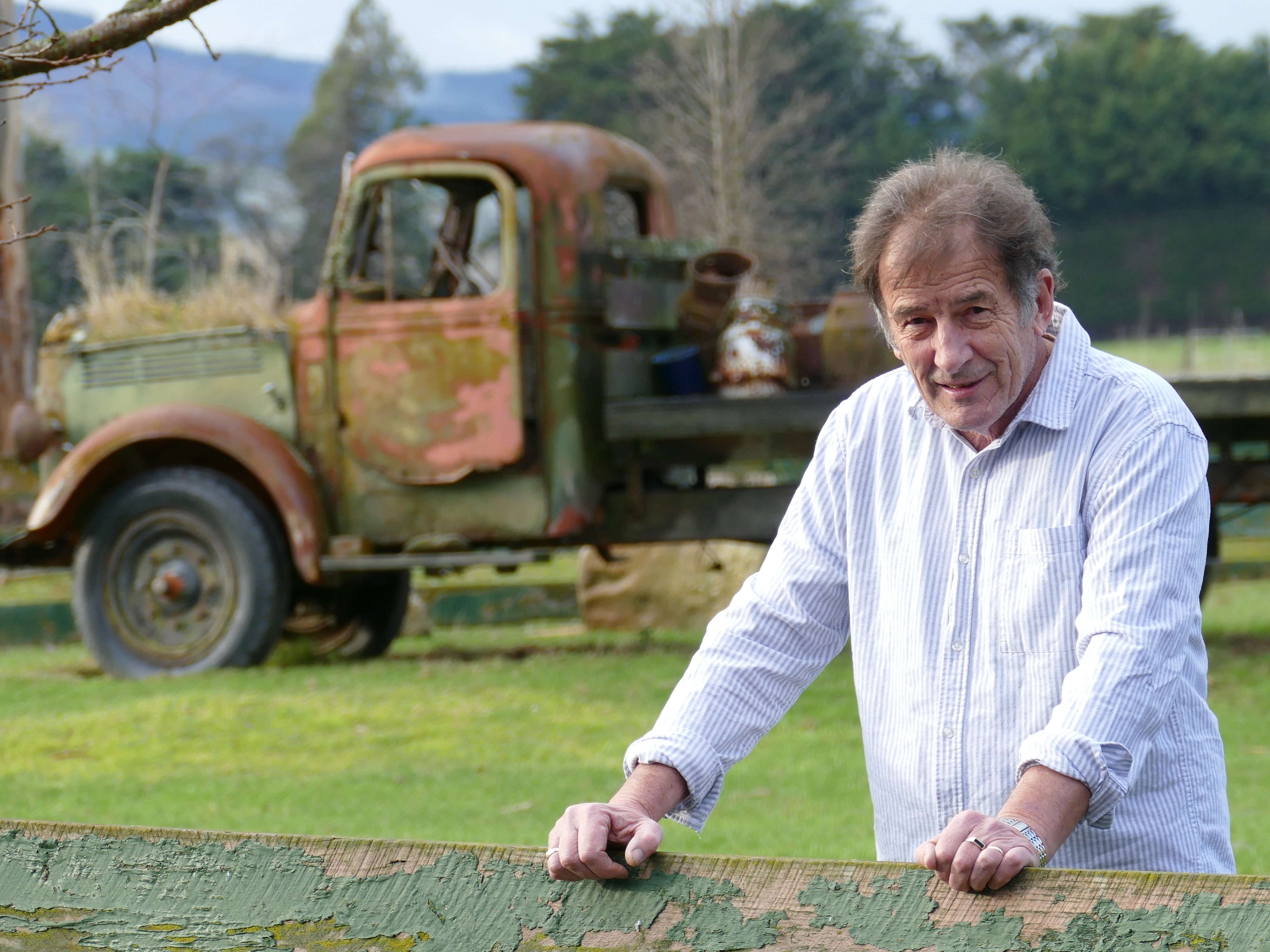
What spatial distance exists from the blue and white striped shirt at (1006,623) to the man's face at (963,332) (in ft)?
0.14

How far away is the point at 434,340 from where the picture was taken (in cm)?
778

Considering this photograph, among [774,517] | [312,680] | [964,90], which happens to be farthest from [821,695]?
[964,90]

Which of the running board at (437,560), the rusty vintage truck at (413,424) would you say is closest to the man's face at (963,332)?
the rusty vintage truck at (413,424)

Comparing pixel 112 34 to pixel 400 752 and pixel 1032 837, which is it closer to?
pixel 1032 837

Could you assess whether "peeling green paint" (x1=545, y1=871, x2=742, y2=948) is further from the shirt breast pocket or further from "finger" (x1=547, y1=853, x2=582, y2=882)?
the shirt breast pocket

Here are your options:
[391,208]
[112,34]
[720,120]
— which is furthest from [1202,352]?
[112,34]

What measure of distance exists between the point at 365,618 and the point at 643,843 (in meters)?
7.92

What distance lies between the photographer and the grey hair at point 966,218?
1910mm

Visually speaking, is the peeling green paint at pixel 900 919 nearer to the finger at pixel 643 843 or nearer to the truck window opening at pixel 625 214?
the finger at pixel 643 843

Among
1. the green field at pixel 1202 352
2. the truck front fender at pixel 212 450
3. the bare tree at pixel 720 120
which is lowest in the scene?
the green field at pixel 1202 352

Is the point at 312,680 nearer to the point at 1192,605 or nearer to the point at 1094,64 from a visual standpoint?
the point at 1192,605

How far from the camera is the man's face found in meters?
1.92

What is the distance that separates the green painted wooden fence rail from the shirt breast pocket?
0.54 meters

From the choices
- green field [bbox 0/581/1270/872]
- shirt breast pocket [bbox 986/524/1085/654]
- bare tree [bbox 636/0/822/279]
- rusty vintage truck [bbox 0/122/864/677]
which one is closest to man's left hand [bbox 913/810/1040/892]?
shirt breast pocket [bbox 986/524/1085/654]
